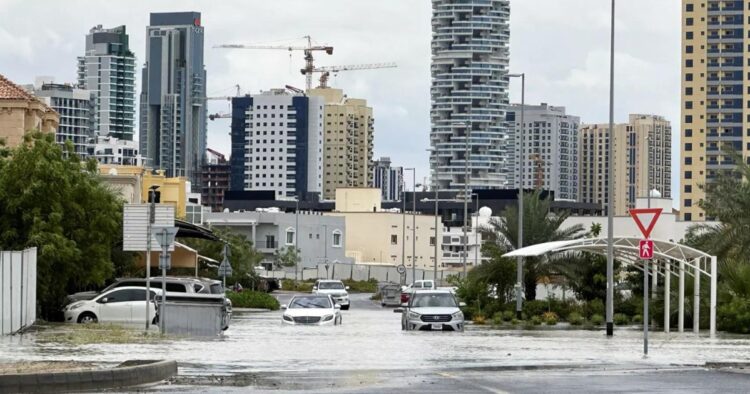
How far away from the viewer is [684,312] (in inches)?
2078

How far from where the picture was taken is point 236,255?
340ft

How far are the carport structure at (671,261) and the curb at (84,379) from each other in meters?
26.3

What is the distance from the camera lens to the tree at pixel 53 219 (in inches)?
1962

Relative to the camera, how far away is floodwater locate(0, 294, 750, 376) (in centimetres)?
2773

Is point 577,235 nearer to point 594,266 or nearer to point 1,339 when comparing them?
point 594,266

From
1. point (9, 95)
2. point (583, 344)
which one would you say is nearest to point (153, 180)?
point (9, 95)

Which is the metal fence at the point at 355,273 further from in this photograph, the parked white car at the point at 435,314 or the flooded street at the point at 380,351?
the flooded street at the point at 380,351

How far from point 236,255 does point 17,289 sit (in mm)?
64424

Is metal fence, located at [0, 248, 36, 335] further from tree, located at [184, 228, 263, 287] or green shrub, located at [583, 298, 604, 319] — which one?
tree, located at [184, 228, 263, 287]

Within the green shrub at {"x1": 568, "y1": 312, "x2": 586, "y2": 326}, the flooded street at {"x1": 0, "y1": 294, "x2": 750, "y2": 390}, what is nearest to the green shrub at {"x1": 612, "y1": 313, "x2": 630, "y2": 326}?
the green shrub at {"x1": 568, "y1": 312, "x2": 586, "y2": 326}

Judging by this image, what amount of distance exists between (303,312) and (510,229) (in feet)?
65.5

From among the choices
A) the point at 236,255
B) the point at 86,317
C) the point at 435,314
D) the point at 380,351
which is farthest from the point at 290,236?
the point at 380,351

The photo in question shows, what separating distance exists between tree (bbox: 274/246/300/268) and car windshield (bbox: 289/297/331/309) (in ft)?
295

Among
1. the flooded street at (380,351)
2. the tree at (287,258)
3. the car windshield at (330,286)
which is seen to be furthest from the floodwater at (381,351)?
the tree at (287,258)
